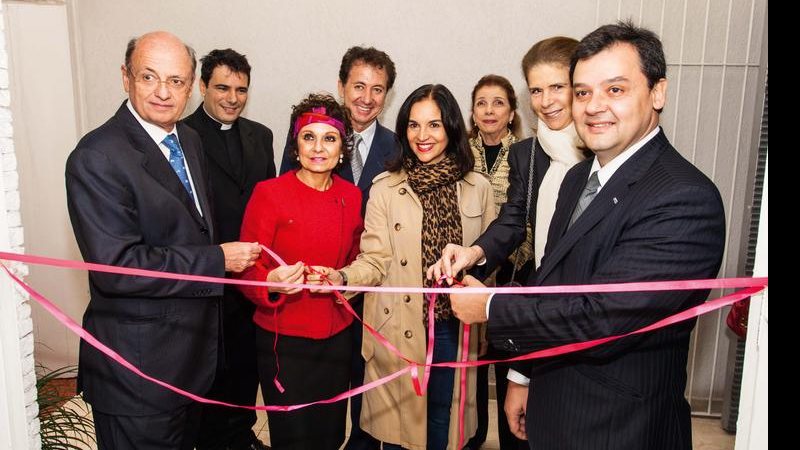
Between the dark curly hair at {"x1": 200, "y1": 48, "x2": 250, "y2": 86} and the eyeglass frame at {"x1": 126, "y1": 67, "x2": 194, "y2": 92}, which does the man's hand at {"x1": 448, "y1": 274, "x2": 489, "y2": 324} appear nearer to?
the eyeglass frame at {"x1": 126, "y1": 67, "x2": 194, "y2": 92}

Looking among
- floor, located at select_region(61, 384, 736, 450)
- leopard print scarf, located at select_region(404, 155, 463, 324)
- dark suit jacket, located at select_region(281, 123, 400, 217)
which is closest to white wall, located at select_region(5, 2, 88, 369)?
floor, located at select_region(61, 384, 736, 450)

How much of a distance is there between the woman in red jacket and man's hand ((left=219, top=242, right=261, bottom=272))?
25cm

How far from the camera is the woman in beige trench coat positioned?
110 inches

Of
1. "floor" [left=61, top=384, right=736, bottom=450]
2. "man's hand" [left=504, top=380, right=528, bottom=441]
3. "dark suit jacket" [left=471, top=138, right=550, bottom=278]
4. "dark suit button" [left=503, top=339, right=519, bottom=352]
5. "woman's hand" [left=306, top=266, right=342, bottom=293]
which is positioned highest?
"dark suit jacket" [left=471, top=138, right=550, bottom=278]

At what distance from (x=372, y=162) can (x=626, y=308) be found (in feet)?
6.64

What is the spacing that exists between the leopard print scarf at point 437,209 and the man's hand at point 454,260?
241 mm

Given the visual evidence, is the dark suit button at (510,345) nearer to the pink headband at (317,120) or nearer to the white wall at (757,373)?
the white wall at (757,373)

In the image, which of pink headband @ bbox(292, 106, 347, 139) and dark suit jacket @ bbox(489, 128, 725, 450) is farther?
pink headband @ bbox(292, 106, 347, 139)

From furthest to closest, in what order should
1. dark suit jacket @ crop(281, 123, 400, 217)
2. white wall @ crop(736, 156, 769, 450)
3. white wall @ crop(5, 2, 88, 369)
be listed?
1. white wall @ crop(5, 2, 88, 369)
2. dark suit jacket @ crop(281, 123, 400, 217)
3. white wall @ crop(736, 156, 769, 450)

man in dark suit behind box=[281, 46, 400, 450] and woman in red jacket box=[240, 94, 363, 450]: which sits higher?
man in dark suit behind box=[281, 46, 400, 450]

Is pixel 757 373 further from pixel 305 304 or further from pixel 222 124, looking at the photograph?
pixel 222 124

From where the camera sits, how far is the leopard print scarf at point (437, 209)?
279 centimetres
